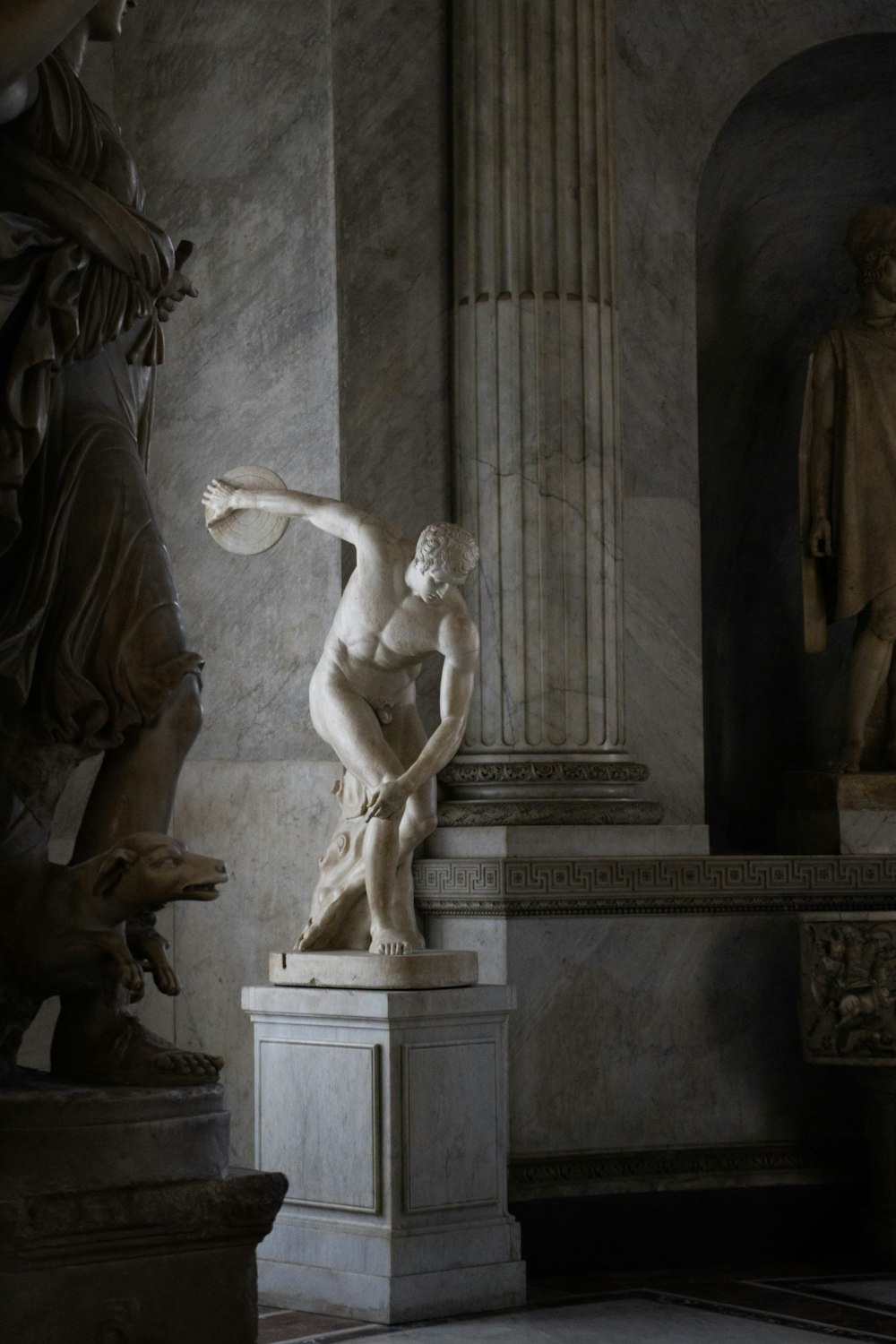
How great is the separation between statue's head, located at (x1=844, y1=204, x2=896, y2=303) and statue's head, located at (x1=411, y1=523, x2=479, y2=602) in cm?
271

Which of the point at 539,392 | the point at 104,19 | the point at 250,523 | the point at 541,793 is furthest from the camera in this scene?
the point at 539,392

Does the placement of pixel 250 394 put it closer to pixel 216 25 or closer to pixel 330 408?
pixel 330 408

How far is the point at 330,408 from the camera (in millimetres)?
7480

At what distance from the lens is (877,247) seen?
8062 millimetres

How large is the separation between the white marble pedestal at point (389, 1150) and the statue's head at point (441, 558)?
1305 millimetres

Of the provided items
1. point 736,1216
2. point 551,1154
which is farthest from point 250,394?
point 736,1216

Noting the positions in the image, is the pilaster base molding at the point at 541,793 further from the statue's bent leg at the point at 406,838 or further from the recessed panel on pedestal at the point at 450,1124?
the recessed panel on pedestal at the point at 450,1124

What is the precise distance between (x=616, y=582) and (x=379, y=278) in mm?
1500

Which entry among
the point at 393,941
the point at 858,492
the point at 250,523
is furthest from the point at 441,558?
the point at 858,492

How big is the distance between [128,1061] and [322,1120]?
3310 millimetres

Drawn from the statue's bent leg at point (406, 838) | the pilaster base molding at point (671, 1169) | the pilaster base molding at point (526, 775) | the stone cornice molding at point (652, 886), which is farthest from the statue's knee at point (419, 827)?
the pilaster base molding at point (671, 1169)

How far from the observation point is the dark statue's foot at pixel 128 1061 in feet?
10.3

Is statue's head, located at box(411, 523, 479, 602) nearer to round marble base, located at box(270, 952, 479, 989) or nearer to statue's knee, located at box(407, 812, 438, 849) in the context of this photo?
statue's knee, located at box(407, 812, 438, 849)

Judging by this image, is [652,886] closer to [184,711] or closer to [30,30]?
[184,711]
